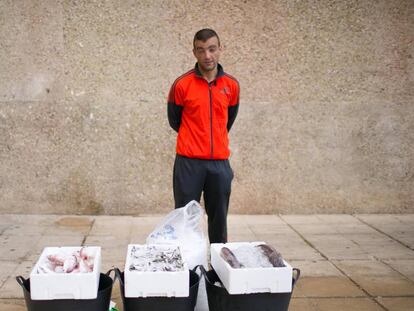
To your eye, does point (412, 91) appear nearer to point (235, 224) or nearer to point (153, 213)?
point (235, 224)

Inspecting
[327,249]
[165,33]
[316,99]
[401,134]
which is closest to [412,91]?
[401,134]

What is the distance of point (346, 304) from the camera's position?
12.9 feet

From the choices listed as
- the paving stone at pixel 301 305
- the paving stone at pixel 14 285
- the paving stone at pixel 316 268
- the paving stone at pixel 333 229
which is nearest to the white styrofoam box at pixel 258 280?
the paving stone at pixel 301 305

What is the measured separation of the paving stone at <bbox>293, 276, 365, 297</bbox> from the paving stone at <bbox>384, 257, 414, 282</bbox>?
539mm

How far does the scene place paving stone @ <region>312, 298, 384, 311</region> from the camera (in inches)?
151

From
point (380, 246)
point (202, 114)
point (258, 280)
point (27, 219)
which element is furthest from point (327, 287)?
point (27, 219)

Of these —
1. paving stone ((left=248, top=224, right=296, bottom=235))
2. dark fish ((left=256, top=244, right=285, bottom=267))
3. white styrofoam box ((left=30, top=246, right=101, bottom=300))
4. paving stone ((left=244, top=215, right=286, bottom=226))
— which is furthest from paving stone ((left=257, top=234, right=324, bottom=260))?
white styrofoam box ((left=30, top=246, right=101, bottom=300))

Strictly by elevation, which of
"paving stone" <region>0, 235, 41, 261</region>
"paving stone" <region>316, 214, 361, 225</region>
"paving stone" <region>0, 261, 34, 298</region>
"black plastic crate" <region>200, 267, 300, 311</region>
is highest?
"black plastic crate" <region>200, 267, 300, 311</region>

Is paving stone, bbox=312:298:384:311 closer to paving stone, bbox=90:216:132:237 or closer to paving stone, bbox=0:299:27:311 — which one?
paving stone, bbox=0:299:27:311

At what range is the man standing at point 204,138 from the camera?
4.20 meters

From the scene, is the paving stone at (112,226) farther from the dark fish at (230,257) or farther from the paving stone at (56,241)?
the dark fish at (230,257)

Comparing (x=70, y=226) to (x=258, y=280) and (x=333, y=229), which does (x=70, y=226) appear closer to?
(x=333, y=229)

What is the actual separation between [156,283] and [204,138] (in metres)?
1.53

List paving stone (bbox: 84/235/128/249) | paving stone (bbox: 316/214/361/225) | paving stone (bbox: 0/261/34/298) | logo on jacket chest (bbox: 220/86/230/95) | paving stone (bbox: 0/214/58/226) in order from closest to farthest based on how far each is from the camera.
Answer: paving stone (bbox: 0/261/34/298), logo on jacket chest (bbox: 220/86/230/95), paving stone (bbox: 84/235/128/249), paving stone (bbox: 0/214/58/226), paving stone (bbox: 316/214/361/225)
